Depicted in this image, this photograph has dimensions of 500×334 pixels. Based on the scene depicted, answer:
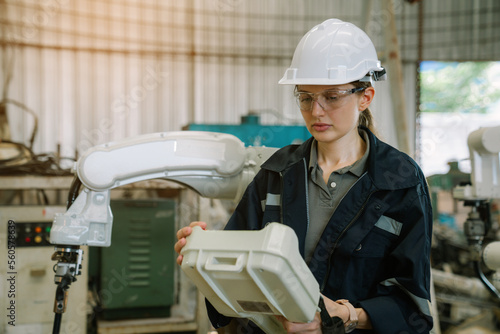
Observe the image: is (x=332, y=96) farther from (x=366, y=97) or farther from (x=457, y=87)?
(x=457, y=87)

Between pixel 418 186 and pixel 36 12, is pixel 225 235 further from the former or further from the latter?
pixel 36 12

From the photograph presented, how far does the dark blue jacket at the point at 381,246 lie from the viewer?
3.58 ft

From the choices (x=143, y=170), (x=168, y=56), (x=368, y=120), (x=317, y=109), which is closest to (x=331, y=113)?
(x=317, y=109)

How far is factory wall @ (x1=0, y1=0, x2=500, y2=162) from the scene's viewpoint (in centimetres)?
350

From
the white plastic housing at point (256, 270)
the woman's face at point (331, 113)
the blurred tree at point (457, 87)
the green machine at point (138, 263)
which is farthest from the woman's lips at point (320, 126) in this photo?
the blurred tree at point (457, 87)

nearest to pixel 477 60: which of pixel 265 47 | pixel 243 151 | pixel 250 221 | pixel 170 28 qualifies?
pixel 265 47

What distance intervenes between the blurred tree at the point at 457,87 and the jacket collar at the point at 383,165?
2.99 metres

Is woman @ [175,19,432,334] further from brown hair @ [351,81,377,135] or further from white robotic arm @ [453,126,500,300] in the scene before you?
white robotic arm @ [453,126,500,300]

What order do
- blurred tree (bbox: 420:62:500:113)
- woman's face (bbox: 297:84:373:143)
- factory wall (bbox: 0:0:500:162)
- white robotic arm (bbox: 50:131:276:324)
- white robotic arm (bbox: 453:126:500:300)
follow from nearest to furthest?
woman's face (bbox: 297:84:373:143) → white robotic arm (bbox: 50:131:276:324) → white robotic arm (bbox: 453:126:500:300) → factory wall (bbox: 0:0:500:162) → blurred tree (bbox: 420:62:500:113)

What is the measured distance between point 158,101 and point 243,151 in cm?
245

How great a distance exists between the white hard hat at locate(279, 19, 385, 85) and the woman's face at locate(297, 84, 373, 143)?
24mm

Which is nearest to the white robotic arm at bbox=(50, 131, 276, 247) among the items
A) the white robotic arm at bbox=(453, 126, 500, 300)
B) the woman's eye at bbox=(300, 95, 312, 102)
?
the woman's eye at bbox=(300, 95, 312, 102)

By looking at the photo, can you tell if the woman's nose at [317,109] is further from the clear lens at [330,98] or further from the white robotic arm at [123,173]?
the white robotic arm at [123,173]

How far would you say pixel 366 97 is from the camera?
1.26 meters
